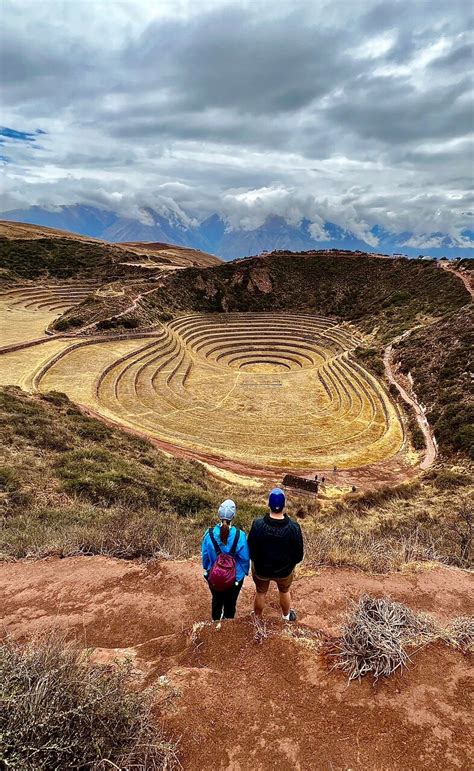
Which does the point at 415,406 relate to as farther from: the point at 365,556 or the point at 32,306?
the point at 32,306

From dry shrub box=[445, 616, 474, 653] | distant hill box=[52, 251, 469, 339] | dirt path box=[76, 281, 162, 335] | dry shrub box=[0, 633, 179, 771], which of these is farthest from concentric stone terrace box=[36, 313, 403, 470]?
dry shrub box=[0, 633, 179, 771]

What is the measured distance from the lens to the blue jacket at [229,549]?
15.6 ft

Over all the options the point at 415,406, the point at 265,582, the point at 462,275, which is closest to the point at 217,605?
the point at 265,582

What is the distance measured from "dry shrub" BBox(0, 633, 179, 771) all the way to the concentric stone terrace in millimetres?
18796

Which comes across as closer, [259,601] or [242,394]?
[259,601]

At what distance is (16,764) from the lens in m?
2.39

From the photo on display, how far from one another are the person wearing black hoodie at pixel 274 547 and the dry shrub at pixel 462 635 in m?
1.75

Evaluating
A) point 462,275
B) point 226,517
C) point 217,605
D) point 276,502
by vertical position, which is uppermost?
point 462,275

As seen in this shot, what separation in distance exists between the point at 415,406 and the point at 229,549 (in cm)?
2806

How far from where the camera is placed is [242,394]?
34.7 metres

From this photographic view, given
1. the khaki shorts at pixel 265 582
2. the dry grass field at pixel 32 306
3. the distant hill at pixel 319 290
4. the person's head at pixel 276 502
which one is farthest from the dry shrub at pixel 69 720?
the distant hill at pixel 319 290

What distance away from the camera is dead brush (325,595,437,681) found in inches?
148

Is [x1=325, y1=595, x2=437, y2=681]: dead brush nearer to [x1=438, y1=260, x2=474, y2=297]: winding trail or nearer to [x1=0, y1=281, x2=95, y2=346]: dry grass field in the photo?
[x1=0, y1=281, x2=95, y2=346]: dry grass field

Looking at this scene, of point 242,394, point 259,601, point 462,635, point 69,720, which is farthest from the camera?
point 242,394
